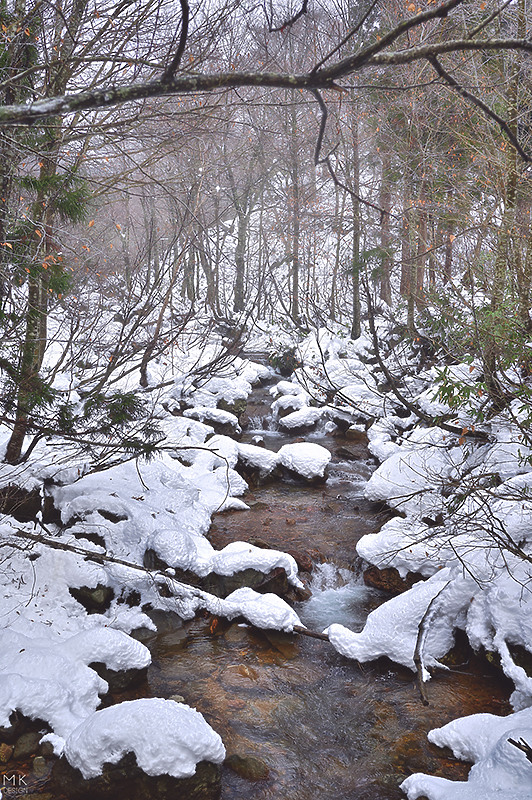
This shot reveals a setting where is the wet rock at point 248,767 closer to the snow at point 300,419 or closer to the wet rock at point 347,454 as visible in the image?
the wet rock at point 347,454

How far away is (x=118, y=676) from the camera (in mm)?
4746

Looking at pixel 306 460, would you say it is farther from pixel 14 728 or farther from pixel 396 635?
pixel 14 728

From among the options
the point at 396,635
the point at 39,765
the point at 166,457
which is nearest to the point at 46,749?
the point at 39,765

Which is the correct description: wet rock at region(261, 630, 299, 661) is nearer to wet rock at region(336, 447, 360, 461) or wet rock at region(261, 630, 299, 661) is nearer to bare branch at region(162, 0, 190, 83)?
bare branch at region(162, 0, 190, 83)

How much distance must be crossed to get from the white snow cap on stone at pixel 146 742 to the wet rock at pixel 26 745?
1.44ft

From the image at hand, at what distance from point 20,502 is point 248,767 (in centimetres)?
366

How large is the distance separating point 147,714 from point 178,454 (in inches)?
233

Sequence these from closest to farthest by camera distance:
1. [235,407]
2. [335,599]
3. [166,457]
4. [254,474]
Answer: [335,599]
[166,457]
[254,474]
[235,407]

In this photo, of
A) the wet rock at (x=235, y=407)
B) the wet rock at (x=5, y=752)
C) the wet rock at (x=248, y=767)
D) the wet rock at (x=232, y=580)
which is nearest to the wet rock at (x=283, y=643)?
the wet rock at (x=232, y=580)

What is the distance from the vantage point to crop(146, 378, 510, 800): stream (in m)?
4.07

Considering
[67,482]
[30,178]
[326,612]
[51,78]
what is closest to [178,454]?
[67,482]

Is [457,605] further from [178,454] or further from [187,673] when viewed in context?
[178,454]

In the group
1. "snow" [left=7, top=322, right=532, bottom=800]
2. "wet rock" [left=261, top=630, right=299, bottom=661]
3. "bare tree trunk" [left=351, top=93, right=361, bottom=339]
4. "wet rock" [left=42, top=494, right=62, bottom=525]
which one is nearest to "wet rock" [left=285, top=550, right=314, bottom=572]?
"snow" [left=7, top=322, right=532, bottom=800]

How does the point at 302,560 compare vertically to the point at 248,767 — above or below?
above
